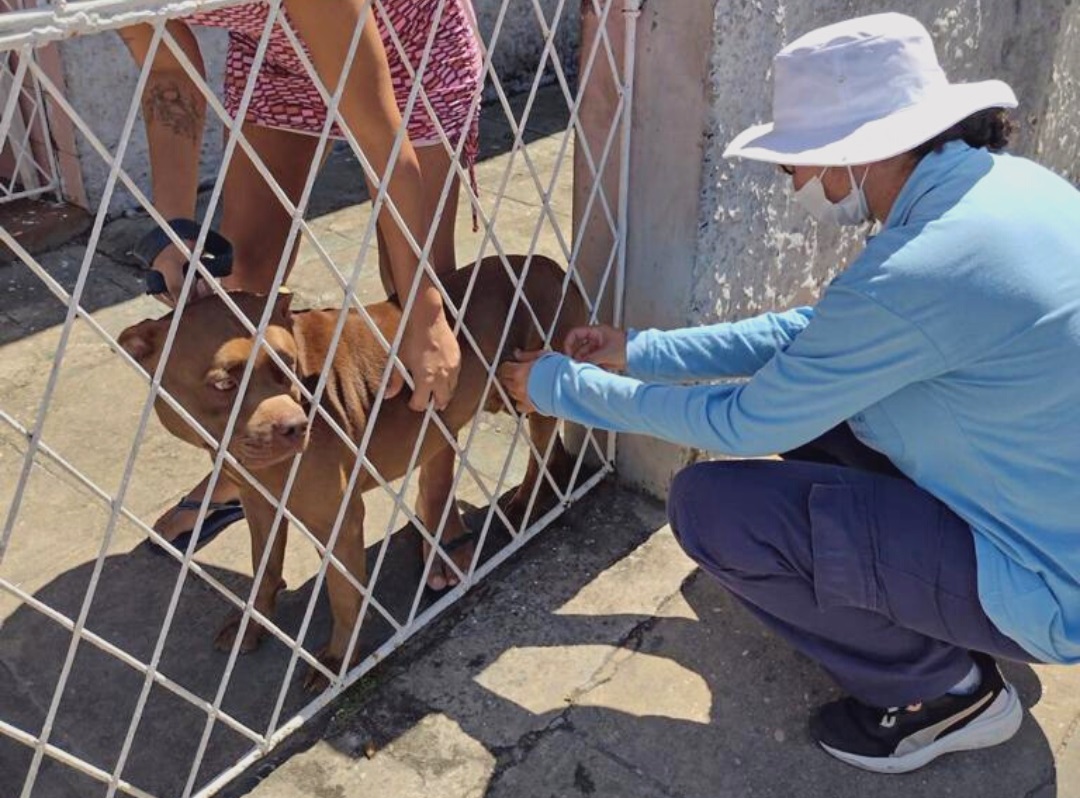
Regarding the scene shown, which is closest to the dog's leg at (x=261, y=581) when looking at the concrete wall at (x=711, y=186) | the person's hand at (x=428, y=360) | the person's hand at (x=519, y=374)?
the person's hand at (x=428, y=360)

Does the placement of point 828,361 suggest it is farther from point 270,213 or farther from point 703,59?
point 270,213

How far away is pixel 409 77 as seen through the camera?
8.14 ft

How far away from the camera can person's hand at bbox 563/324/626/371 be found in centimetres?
264

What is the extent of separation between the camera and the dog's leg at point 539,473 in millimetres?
3125

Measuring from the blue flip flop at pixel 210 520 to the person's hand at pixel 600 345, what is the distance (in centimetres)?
117

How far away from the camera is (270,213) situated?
2.83 metres

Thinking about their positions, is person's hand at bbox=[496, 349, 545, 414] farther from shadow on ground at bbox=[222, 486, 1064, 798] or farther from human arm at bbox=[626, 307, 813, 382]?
shadow on ground at bbox=[222, 486, 1064, 798]

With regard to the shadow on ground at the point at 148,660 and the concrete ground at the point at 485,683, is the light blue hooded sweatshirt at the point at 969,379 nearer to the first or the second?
the concrete ground at the point at 485,683

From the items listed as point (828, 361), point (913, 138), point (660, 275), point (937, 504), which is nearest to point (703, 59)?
point (660, 275)

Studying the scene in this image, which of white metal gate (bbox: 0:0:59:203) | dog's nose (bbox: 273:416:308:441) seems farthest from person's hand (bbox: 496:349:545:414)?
white metal gate (bbox: 0:0:59:203)

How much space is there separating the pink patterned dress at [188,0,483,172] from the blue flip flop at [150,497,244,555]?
1130mm

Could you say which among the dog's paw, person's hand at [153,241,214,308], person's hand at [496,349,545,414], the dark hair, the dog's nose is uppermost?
the dark hair

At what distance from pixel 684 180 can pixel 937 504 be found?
1066 mm

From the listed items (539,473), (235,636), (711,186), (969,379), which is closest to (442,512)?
(539,473)
